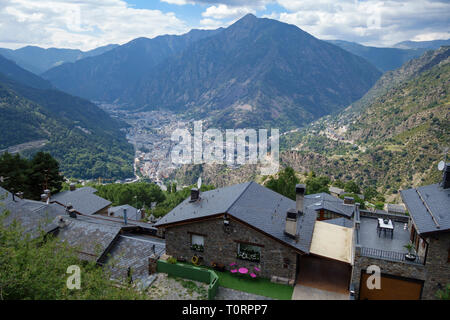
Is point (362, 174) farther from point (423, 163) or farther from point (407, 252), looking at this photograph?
point (407, 252)

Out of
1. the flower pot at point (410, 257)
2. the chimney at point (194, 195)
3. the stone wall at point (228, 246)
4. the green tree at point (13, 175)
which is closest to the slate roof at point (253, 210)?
the chimney at point (194, 195)

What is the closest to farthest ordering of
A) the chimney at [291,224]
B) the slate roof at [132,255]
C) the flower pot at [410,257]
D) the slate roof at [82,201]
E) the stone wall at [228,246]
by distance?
the flower pot at [410,257]
the stone wall at [228,246]
the chimney at [291,224]
the slate roof at [132,255]
the slate roof at [82,201]

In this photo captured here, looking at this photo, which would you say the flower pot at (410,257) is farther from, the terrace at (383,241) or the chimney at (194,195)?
the chimney at (194,195)

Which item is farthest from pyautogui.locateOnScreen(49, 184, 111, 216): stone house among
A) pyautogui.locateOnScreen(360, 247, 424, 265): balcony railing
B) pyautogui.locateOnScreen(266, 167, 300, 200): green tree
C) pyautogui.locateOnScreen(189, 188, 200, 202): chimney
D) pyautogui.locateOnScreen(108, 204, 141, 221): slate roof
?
pyautogui.locateOnScreen(360, 247, 424, 265): balcony railing

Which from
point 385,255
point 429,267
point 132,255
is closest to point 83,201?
point 132,255

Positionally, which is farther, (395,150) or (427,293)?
(395,150)

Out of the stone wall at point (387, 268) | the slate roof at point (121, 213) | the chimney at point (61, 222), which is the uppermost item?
the stone wall at point (387, 268)
